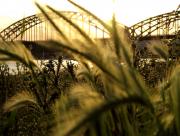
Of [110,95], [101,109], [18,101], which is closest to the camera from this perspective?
[101,109]

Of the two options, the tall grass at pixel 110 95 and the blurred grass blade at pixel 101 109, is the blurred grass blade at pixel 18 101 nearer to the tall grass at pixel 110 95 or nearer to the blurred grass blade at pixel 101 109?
the tall grass at pixel 110 95

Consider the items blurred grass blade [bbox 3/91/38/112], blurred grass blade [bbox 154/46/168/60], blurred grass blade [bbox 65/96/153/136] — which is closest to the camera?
blurred grass blade [bbox 65/96/153/136]

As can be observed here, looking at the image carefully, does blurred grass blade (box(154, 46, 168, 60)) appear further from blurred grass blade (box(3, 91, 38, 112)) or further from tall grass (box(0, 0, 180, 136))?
blurred grass blade (box(3, 91, 38, 112))

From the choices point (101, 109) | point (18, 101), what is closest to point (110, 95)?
point (101, 109)

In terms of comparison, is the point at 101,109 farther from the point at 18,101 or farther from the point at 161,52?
the point at 161,52

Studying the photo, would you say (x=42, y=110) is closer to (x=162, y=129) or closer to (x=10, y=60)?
(x=10, y=60)

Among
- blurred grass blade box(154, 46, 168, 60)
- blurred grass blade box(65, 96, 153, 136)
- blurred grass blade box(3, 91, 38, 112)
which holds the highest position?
blurred grass blade box(154, 46, 168, 60)

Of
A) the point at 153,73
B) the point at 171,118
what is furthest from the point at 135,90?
the point at 153,73

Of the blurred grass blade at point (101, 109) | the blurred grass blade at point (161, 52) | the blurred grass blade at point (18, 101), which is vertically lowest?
the blurred grass blade at point (18, 101)

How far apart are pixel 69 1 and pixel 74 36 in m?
0.39

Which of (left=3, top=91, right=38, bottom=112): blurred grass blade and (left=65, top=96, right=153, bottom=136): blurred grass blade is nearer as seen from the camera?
(left=65, top=96, right=153, bottom=136): blurred grass blade

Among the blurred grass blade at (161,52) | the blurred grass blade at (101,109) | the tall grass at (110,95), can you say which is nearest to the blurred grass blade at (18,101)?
the tall grass at (110,95)

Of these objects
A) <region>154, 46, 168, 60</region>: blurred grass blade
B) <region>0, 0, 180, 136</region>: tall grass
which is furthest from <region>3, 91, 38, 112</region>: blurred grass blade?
<region>154, 46, 168, 60</region>: blurred grass blade

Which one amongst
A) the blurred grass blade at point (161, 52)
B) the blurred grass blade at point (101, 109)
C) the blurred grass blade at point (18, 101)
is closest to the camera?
the blurred grass blade at point (101, 109)
